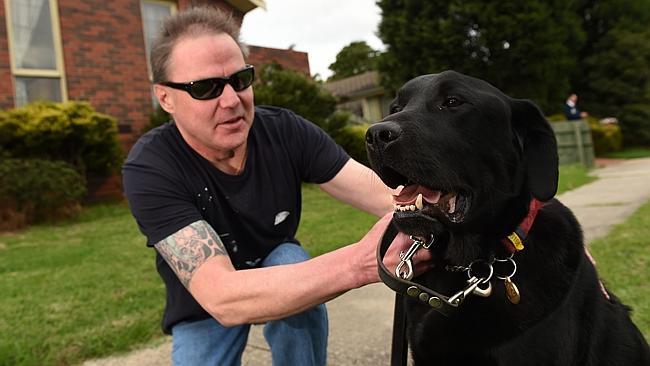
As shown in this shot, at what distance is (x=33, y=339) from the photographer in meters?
2.97

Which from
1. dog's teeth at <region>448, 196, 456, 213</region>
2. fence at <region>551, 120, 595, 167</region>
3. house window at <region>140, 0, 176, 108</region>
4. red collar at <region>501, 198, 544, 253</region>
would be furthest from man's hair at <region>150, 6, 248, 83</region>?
fence at <region>551, 120, 595, 167</region>

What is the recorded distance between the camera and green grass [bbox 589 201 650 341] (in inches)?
120

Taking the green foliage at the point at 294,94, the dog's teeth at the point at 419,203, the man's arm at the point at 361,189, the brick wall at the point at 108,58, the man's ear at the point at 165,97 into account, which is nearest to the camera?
the dog's teeth at the point at 419,203

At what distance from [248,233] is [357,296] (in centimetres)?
163

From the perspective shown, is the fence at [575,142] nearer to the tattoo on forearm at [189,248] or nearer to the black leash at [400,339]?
the black leash at [400,339]

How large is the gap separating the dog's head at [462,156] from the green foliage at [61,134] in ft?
24.2

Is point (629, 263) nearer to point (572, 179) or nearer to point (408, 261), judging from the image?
point (408, 261)

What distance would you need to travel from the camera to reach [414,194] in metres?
1.58

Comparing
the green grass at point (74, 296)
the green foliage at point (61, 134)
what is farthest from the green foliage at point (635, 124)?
the green grass at point (74, 296)

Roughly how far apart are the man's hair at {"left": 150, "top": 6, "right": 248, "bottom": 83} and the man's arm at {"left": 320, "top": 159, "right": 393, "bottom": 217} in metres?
0.80

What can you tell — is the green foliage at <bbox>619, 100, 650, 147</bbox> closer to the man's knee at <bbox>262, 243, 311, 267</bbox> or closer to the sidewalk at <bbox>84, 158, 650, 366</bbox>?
the sidewalk at <bbox>84, 158, 650, 366</bbox>

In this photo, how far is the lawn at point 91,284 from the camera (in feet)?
9.61

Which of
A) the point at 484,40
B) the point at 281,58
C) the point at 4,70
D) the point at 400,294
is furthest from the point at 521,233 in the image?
the point at 484,40

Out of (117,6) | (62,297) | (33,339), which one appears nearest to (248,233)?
(33,339)
